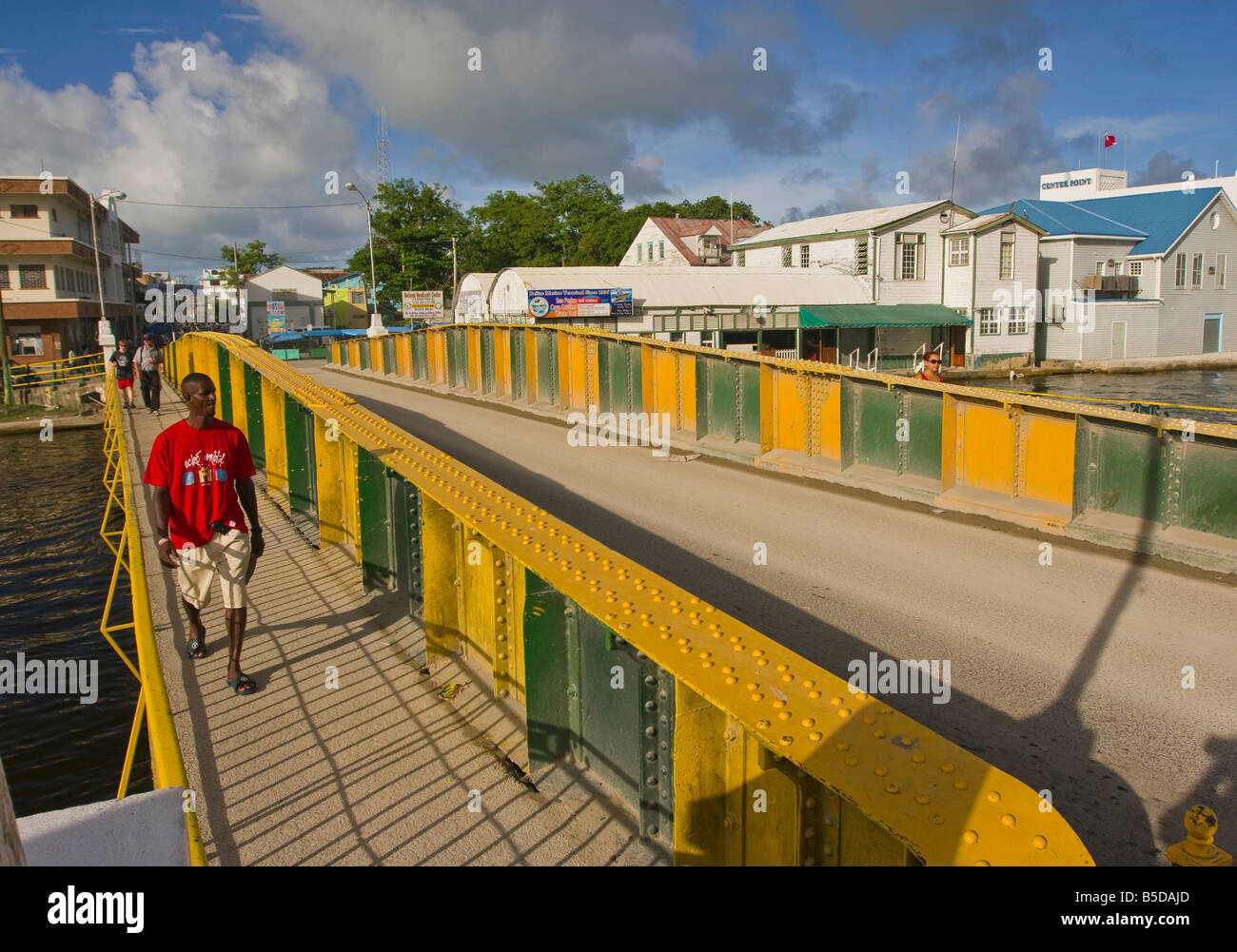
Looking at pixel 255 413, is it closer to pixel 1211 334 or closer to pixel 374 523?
pixel 374 523

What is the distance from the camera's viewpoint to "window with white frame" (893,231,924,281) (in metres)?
48.6

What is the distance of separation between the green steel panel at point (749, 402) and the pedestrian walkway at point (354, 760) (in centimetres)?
779

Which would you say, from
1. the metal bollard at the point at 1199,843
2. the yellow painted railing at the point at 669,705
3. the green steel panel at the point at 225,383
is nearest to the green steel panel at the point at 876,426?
the yellow painted railing at the point at 669,705

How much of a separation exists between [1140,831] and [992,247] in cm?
4853

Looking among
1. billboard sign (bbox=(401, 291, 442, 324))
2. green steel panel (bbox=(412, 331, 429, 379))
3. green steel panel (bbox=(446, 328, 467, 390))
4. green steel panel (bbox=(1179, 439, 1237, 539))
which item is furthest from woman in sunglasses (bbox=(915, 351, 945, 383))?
billboard sign (bbox=(401, 291, 442, 324))

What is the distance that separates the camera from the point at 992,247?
48250 mm

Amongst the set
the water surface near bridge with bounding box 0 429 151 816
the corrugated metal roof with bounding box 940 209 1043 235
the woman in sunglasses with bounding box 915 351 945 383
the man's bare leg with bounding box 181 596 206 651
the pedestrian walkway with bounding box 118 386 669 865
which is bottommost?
the water surface near bridge with bounding box 0 429 151 816

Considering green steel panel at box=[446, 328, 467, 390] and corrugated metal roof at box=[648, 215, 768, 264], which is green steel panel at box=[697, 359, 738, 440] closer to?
green steel panel at box=[446, 328, 467, 390]

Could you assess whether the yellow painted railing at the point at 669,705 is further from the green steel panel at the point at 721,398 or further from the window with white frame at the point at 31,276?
the window with white frame at the point at 31,276

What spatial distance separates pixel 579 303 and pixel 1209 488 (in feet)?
109

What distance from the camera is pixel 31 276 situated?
167 feet

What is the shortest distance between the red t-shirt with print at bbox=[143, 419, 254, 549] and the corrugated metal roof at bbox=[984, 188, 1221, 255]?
54.6 metres
